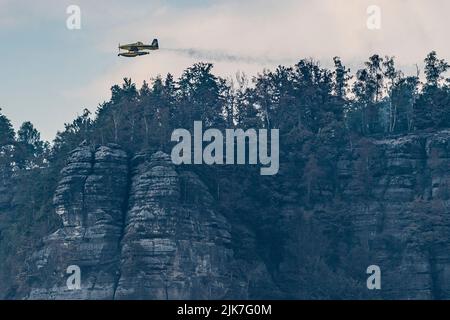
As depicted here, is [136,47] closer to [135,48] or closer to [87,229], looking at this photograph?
[135,48]

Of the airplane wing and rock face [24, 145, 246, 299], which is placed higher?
the airplane wing

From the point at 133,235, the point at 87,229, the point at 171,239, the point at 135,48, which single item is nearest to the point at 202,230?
the point at 171,239

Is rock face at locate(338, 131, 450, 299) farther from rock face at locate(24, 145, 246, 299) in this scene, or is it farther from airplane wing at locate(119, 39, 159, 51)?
airplane wing at locate(119, 39, 159, 51)

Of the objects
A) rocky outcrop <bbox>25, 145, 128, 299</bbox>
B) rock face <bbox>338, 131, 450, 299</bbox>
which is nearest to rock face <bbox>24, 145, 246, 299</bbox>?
rocky outcrop <bbox>25, 145, 128, 299</bbox>

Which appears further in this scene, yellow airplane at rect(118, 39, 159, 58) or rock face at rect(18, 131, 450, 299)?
rock face at rect(18, 131, 450, 299)

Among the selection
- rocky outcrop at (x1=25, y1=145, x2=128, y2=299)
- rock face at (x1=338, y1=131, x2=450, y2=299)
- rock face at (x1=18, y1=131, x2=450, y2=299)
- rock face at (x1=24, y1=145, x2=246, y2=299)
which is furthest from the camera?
rock face at (x1=338, y1=131, x2=450, y2=299)
